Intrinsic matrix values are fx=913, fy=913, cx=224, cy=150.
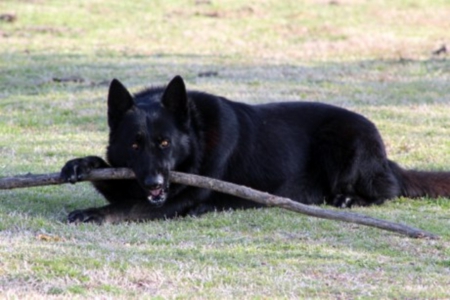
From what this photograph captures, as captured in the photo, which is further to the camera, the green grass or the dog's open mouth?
the dog's open mouth

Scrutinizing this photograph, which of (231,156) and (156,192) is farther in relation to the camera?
(231,156)

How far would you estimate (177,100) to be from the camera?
8438 millimetres

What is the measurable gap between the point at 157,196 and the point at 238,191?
73 cm

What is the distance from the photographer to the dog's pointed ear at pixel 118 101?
27.2ft

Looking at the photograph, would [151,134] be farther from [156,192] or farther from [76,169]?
[76,169]

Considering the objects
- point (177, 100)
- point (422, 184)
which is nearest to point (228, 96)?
point (422, 184)

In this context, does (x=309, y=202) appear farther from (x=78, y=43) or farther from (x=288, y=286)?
(x=78, y=43)

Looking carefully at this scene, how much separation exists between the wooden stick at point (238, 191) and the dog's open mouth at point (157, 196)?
21cm

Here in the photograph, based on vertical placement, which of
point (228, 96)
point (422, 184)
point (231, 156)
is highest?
point (231, 156)

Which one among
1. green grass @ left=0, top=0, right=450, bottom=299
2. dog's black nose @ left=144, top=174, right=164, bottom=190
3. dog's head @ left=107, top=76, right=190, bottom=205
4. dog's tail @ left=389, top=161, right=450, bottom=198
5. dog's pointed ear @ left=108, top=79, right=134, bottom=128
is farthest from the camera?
dog's tail @ left=389, top=161, right=450, bottom=198

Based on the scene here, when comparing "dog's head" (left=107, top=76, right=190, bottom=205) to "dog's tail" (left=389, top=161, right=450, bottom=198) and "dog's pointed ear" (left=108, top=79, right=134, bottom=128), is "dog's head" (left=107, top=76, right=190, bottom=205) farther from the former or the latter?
"dog's tail" (left=389, top=161, right=450, bottom=198)

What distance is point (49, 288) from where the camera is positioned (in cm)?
597

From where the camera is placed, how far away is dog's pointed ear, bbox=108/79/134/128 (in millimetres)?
8289

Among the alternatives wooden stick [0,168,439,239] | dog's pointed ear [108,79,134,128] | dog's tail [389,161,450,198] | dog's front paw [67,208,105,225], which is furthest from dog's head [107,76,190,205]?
dog's tail [389,161,450,198]
